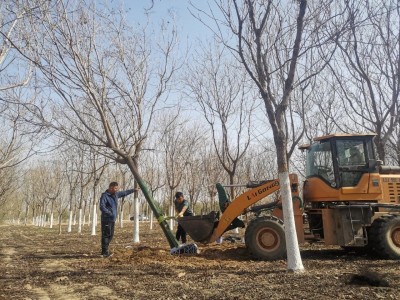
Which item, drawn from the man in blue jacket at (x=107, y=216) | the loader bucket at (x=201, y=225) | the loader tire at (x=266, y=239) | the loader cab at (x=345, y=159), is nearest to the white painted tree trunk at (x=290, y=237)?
the loader tire at (x=266, y=239)

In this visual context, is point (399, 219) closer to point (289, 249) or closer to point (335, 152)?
point (335, 152)

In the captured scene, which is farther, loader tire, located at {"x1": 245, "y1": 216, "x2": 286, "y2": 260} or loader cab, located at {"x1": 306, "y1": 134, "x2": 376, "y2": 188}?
loader cab, located at {"x1": 306, "y1": 134, "x2": 376, "y2": 188}

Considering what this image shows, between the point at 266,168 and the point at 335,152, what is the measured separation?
Answer: 70.0 feet

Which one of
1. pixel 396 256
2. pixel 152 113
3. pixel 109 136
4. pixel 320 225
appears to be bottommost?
pixel 396 256

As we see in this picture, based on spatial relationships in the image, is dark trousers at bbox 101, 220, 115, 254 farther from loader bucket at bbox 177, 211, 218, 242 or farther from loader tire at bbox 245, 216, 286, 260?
loader tire at bbox 245, 216, 286, 260

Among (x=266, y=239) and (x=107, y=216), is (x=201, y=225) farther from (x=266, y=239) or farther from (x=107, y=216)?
(x=107, y=216)

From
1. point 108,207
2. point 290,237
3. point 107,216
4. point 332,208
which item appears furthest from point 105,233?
point 332,208

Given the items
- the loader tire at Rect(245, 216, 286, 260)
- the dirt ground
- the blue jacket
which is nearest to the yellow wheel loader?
the loader tire at Rect(245, 216, 286, 260)

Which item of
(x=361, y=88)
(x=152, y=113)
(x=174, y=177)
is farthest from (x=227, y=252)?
(x=174, y=177)

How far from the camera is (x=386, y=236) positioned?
8312 millimetres

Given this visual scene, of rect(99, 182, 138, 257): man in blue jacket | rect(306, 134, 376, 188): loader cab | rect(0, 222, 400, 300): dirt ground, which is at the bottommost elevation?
rect(0, 222, 400, 300): dirt ground

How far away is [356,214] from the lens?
8578mm

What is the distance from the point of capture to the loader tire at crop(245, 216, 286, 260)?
8.41 meters

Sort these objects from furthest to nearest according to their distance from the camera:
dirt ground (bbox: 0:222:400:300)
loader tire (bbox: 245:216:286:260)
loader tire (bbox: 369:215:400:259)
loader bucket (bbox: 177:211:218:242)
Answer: loader bucket (bbox: 177:211:218:242), loader tire (bbox: 245:216:286:260), loader tire (bbox: 369:215:400:259), dirt ground (bbox: 0:222:400:300)
